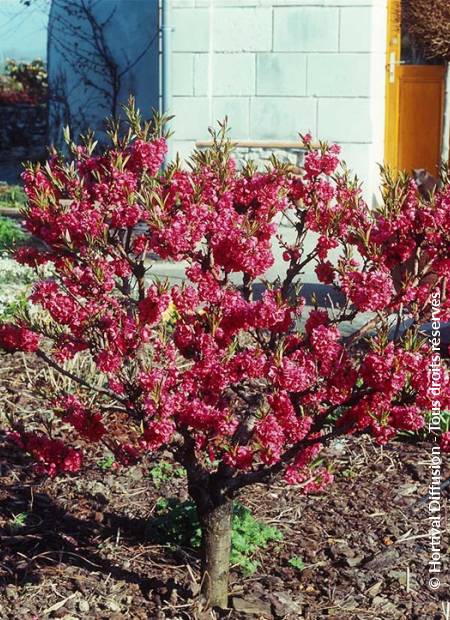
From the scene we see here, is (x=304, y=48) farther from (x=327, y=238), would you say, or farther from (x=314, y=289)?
(x=327, y=238)

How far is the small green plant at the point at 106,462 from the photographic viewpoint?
4422 mm

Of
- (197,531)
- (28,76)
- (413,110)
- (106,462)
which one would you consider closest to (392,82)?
(413,110)

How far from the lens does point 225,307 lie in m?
3.03

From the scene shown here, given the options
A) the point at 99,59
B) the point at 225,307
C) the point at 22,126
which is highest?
the point at 99,59

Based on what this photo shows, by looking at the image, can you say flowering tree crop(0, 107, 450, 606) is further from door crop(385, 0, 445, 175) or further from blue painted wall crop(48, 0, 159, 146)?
blue painted wall crop(48, 0, 159, 146)

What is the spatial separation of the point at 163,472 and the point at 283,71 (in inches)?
263

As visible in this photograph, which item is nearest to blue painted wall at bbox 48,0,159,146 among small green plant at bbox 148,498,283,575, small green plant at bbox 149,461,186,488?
small green plant at bbox 149,461,186,488

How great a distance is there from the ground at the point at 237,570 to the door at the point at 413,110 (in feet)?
23.3

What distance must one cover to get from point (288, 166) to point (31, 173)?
0.75 meters

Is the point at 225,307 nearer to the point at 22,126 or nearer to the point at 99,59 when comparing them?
the point at 99,59

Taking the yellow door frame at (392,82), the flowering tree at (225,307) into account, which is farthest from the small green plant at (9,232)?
the flowering tree at (225,307)

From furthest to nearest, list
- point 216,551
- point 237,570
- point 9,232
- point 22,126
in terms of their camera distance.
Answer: point 22,126 < point 9,232 < point 237,570 < point 216,551

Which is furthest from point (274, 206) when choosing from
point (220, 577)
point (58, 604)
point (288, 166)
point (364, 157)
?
point (364, 157)

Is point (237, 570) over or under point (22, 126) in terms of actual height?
under
